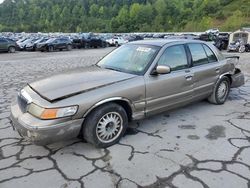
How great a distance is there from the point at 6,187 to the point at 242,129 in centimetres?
368

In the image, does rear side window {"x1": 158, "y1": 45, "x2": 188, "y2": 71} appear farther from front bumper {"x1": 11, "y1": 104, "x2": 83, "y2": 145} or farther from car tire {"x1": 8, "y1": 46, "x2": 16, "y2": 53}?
car tire {"x1": 8, "y1": 46, "x2": 16, "y2": 53}

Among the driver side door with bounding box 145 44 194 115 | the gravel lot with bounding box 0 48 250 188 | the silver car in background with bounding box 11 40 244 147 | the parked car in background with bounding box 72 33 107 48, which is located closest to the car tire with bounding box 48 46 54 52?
the parked car in background with bounding box 72 33 107 48

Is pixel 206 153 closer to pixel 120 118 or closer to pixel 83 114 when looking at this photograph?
pixel 120 118

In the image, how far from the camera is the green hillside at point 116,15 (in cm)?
9188

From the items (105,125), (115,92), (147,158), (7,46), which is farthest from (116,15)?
(147,158)

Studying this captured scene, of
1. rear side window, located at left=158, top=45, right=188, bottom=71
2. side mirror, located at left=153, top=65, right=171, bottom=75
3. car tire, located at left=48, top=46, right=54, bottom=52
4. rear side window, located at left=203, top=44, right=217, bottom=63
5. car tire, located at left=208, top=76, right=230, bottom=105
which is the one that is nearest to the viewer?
side mirror, located at left=153, top=65, right=171, bottom=75

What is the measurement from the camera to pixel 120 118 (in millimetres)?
3547

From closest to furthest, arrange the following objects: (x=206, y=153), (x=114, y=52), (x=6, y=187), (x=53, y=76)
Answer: (x=6, y=187) → (x=206, y=153) → (x=53, y=76) → (x=114, y=52)

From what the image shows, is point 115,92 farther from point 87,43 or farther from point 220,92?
point 87,43

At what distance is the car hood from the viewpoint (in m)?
3.15

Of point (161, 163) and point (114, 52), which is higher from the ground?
point (114, 52)

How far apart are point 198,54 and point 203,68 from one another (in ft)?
0.96

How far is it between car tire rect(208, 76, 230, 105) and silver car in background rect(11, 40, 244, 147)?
0.26 metres

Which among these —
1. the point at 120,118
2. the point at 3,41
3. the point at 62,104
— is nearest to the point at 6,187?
the point at 62,104
